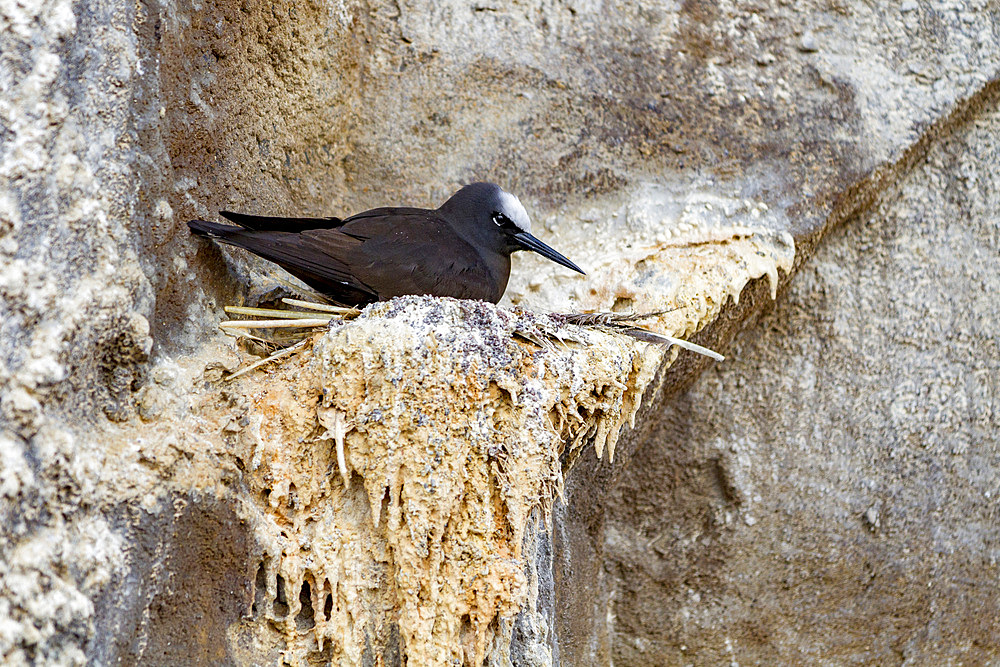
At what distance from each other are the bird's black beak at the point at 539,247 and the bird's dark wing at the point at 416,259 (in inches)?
5.5

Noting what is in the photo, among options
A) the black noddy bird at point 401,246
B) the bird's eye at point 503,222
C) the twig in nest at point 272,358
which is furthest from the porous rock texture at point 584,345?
the bird's eye at point 503,222

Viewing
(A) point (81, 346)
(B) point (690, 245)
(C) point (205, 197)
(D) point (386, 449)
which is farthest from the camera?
(B) point (690, 245)

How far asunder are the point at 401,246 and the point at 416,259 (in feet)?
0.18

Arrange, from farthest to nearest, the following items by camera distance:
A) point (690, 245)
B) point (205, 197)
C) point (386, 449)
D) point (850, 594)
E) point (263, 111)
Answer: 1. point (850, 594)
2. point (690, 245)
3. point (263, 111)
4. point (205, 197)
5. point (386, 449)

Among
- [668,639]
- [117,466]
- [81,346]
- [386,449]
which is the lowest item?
[668,639]

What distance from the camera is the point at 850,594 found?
11.4 ft

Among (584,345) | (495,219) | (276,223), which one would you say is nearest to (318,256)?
(276,223)

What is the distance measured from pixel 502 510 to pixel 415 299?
518 mm

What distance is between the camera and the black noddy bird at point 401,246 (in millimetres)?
2652

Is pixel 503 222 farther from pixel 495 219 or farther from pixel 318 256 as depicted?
pixel 318 256

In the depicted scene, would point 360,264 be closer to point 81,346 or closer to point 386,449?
point 386,449

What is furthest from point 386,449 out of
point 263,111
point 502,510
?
point 263,111

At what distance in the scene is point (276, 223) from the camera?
8.91 feet

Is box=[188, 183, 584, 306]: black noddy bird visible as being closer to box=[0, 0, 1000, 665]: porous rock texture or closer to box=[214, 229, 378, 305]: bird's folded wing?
box=[214, 229, 378, 305]: bird's folded wing
